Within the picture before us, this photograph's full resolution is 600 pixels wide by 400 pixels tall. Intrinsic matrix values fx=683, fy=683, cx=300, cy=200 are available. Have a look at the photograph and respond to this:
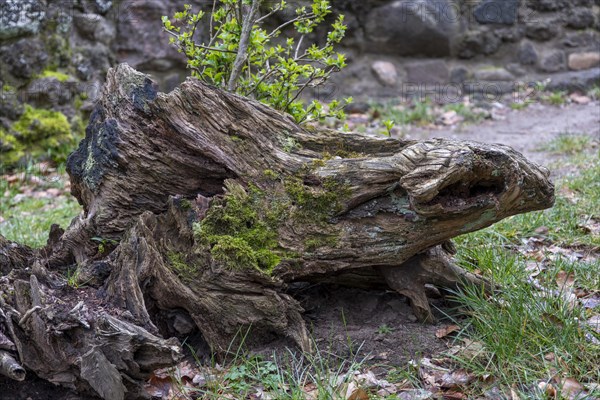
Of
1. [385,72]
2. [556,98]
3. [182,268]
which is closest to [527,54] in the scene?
[556,98]

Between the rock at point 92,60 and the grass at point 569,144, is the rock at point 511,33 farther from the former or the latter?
the rock at point 92,60

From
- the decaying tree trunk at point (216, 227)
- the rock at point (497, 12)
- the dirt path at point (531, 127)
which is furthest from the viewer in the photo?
the rock at point (497, 12)

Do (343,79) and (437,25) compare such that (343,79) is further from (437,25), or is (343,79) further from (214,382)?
(214,382)

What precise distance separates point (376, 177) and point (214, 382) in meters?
0.97

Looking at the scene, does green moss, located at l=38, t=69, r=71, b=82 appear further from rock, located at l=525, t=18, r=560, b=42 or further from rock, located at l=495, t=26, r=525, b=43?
rock, located at l=525, t=18, r=560, b=42

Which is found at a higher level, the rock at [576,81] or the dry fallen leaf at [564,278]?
the dry fallen leaf at [564,278]

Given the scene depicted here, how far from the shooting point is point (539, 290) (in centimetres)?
287

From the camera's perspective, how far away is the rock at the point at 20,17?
229 inches

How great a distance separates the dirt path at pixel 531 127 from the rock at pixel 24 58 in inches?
137

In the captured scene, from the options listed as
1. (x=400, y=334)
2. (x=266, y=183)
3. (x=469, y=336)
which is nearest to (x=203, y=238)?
(x=266, y=183)

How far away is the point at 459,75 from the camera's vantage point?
7719 mm

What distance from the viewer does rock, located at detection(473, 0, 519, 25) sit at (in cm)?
765

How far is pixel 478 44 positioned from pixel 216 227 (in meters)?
5.86

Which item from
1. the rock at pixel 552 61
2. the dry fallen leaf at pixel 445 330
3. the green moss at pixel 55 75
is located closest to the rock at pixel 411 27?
the rock at pixel 552 61
